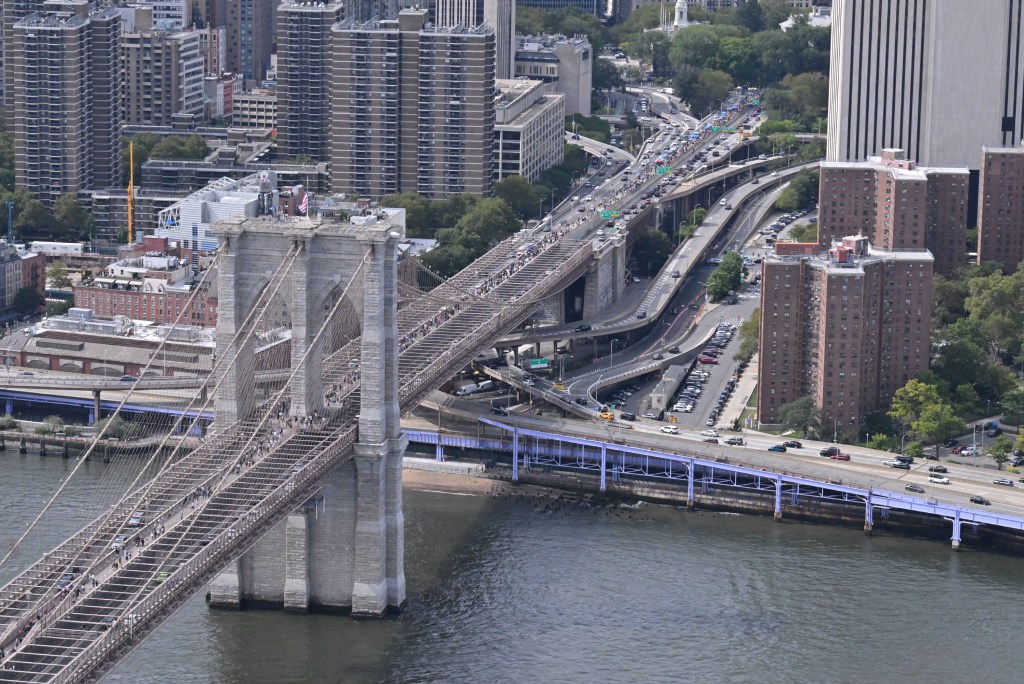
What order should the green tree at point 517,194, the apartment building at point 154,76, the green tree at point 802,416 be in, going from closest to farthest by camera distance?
the green tree at point 802,416 < the green tree at point 517,194 < the apartment building at point 154,76

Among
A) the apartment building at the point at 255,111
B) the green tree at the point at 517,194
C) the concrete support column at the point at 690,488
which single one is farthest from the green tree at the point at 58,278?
the concrete support column at the point at 690,488

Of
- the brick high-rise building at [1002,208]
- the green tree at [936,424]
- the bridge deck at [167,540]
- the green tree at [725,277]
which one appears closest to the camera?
the bridge deck at [167,540]

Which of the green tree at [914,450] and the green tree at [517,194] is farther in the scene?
the green tree at [517,194]

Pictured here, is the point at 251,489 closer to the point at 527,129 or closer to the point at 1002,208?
the point at 1002,208

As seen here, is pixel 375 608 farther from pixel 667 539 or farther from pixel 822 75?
pixel 822 75

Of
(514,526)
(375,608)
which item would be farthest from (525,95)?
(375,608)

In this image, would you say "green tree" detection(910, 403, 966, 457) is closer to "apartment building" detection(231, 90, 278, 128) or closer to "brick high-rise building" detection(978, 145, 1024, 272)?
"brick high-rise building" detection(978, 145, 1024, 272)

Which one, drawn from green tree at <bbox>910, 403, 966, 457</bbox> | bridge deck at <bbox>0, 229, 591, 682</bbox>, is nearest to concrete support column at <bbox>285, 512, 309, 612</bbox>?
bridge deck at <bbox>0, 229, 591, 682</bbox>

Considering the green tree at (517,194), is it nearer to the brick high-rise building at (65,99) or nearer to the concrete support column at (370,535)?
the brick high-rise building at (65,99)
